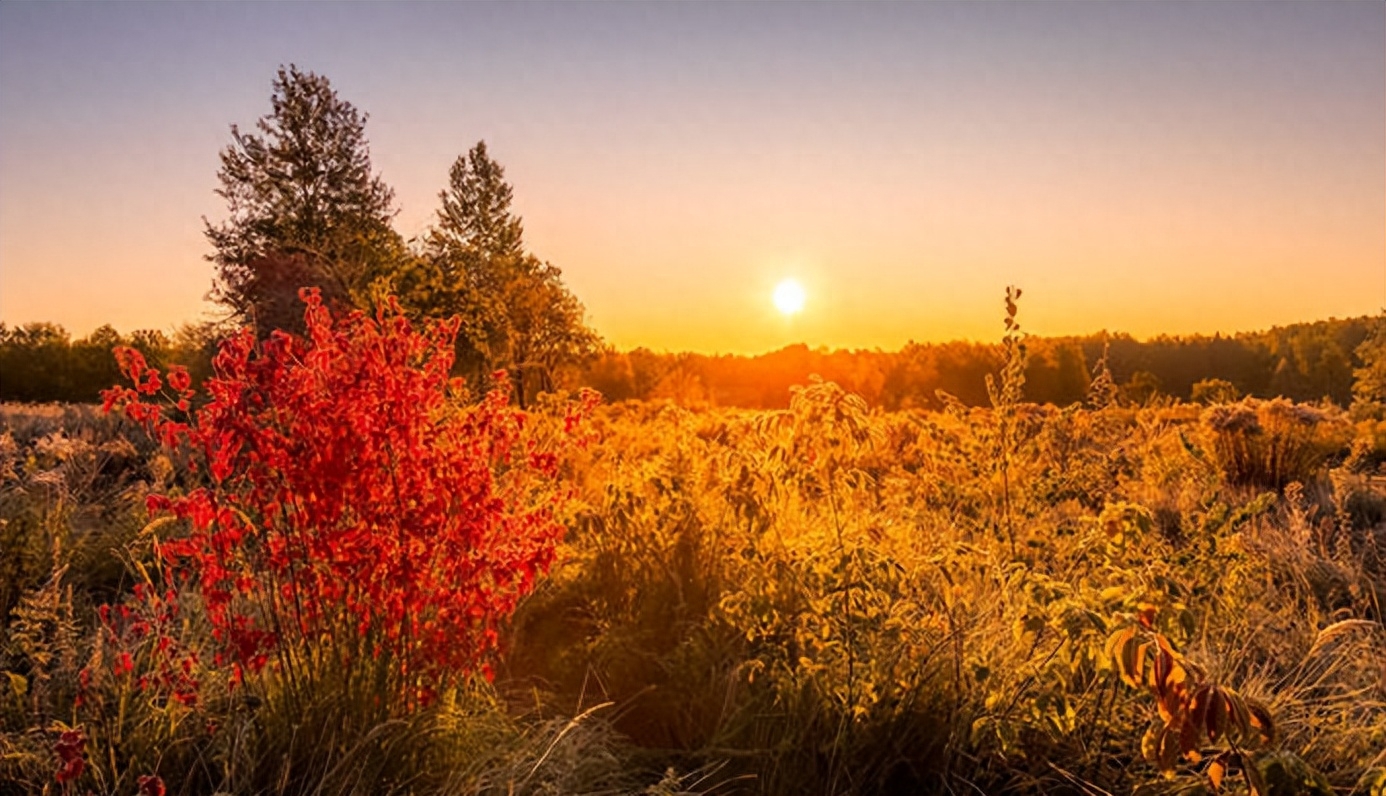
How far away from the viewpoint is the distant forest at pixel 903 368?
3027cm

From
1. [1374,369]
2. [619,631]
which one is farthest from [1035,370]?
[619,631]

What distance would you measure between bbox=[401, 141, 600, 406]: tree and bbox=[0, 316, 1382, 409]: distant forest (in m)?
1.26

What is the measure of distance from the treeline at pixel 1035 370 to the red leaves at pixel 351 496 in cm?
1925

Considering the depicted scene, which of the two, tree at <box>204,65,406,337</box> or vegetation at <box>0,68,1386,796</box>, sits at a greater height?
tree at <box>204,65,406,337</box>

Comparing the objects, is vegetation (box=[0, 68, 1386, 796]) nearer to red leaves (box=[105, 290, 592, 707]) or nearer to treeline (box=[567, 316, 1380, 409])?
red leaves (box=[105, 290, 592, 707])

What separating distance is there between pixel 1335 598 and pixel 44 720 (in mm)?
7055

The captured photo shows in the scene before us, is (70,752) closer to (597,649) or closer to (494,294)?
(597,649)

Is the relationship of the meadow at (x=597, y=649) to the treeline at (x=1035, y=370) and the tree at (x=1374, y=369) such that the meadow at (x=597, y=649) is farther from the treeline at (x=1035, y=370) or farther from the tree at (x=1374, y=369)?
the tree at (x=1374, y=369)

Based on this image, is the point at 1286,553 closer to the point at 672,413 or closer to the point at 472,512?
the point at 672,413

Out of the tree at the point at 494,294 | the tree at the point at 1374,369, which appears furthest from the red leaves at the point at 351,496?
the tree at the point at 1374,369

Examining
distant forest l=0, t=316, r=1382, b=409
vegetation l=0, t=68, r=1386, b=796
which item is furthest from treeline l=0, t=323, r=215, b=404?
vegetation l=0, t=68, r=1386, b=796

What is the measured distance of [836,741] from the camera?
346 cm

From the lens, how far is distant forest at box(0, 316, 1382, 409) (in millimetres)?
30266

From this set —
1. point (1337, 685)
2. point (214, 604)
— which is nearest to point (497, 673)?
point (214, 604)
